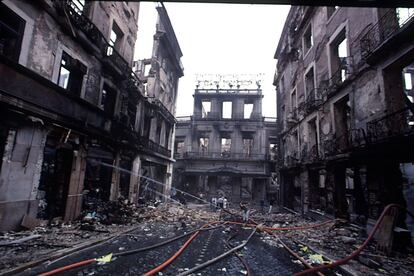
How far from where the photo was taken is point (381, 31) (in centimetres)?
870

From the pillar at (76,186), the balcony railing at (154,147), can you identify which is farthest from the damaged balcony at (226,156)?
the pillar at (76,186)

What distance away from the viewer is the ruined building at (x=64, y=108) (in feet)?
23.0

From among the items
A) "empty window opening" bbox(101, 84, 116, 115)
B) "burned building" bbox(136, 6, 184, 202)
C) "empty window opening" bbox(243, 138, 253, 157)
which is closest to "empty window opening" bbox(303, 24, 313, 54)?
"burned building" bbox(136, 6, 184, 202)

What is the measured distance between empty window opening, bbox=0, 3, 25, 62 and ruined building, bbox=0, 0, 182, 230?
3 centimetres

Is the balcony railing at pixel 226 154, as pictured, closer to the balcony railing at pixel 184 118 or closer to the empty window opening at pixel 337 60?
the balcony railing at pixel 184 118

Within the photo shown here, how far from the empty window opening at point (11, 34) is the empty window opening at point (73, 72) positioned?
6.88 feet

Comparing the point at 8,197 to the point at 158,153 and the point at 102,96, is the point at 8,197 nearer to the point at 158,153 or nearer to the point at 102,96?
the point at 102,96

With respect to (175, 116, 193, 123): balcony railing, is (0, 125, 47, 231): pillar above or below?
below

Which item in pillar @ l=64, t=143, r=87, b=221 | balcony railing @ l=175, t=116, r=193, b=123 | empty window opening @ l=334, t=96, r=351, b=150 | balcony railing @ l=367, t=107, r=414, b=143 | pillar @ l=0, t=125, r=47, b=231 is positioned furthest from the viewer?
balcony railing @ l=175, t=116, r=193, b=123

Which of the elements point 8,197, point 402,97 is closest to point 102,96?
point 8,197

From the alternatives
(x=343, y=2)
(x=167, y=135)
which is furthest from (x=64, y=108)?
(x=167, y=135)

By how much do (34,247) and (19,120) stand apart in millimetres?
3957

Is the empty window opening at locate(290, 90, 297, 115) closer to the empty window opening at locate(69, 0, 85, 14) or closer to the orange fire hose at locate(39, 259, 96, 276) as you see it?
the empty window opening at locate(69, 0, 85, 14)

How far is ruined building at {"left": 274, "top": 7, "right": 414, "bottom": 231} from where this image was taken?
26.0 ft
